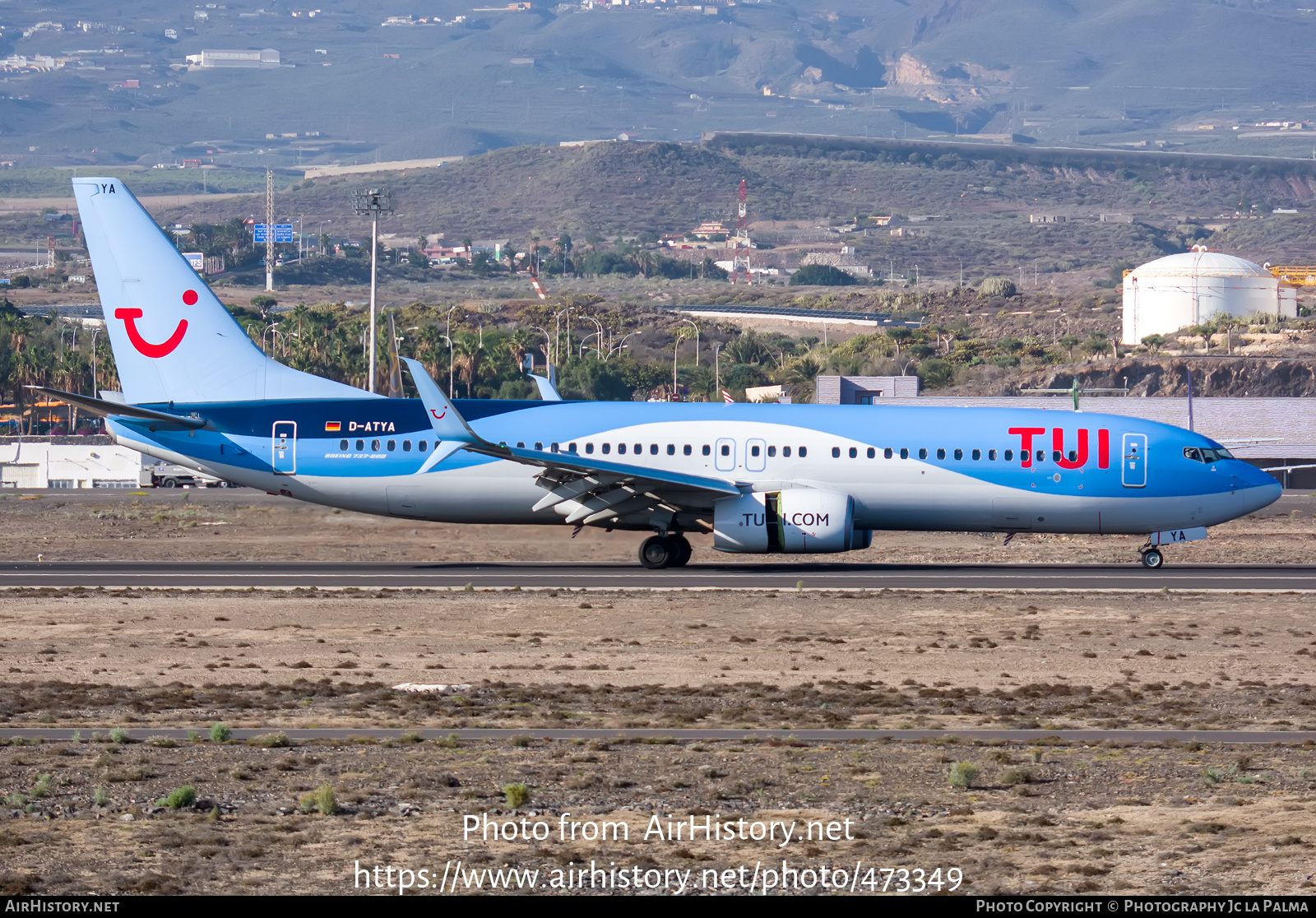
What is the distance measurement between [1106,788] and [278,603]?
66.2ft

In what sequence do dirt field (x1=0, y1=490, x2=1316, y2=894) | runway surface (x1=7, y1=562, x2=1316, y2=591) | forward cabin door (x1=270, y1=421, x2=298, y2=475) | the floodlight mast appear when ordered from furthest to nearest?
1. the floodlight mast
2. forward cabin door (x1=270, y1=421, x2=298, y2=475)
3. runway surface (x1=7, y1=562, x2=1316, y2=591)
4. dirt field (x1=0, y1=490, x2=1316, y2=894)

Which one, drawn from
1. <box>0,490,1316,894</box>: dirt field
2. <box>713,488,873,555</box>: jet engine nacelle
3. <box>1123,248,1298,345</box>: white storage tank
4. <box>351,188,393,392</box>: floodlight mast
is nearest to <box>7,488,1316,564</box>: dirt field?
<box>713,488,873,555</box>: jet engine nacelle

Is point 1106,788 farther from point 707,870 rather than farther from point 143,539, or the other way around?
Result: point 143,539

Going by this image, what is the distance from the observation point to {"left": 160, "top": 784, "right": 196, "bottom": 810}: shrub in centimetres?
1556

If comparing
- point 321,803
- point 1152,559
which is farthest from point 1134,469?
point 321,803

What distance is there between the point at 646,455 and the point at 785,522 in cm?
417

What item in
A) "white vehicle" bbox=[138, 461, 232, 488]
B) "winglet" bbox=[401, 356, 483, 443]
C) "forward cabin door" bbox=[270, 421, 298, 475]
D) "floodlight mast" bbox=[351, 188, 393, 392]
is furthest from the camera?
"white vehicle" bbox=[138, 461, 232, 488]

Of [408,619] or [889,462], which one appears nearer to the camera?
[408,619]

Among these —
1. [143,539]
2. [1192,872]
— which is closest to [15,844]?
[1192,872]

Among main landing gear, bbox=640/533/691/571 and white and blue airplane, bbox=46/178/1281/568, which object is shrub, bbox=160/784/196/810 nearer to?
white and blue airplane, bbox=46/178/1281/568

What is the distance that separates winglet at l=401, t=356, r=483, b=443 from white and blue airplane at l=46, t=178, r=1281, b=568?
1175 mm

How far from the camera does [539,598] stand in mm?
33875

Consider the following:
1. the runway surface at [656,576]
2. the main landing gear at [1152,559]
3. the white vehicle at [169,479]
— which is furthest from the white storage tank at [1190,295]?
the runway surface at [656,576]

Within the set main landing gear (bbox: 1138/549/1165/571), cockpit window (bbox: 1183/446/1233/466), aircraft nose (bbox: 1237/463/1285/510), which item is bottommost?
main landing gear (bbox: 1138/549/1165/571)
